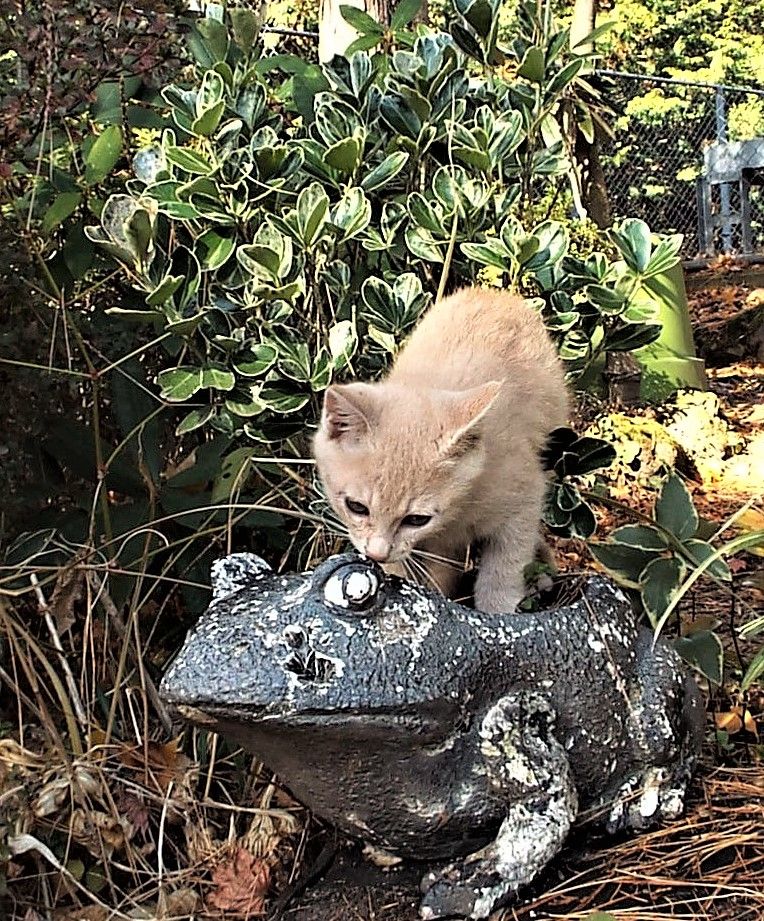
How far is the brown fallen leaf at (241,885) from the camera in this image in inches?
86.9

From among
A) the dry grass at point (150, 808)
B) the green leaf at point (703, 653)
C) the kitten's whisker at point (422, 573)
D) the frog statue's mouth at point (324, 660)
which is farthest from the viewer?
the green leaf at point (703, 653)

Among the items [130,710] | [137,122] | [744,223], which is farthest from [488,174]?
[744,223]

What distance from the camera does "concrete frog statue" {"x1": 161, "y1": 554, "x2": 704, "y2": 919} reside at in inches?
74.4

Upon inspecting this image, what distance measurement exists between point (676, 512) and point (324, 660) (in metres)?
0.97

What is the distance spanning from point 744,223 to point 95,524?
24.0 feet

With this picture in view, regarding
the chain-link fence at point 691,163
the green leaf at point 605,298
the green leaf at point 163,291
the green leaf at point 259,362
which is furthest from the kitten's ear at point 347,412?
the chain-link fence at point 691,163

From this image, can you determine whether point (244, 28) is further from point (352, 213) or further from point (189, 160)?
point (352, 213)

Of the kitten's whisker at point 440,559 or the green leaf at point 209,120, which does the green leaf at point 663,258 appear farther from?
the green leaf at point 209,120

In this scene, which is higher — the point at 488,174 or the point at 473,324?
the point at 488,174

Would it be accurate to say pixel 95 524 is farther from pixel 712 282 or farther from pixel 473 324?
pixel 712 282

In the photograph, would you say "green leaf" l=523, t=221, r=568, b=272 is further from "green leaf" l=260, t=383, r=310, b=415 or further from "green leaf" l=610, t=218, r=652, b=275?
"green leaf" l=260, t=383, r=310, b=415

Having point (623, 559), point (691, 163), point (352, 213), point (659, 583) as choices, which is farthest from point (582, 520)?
point (691, 163)

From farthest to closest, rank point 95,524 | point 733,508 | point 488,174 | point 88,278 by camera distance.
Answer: point 733,508, point 88,278, point 95,524, point 488,174

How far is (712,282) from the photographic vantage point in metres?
8.30
